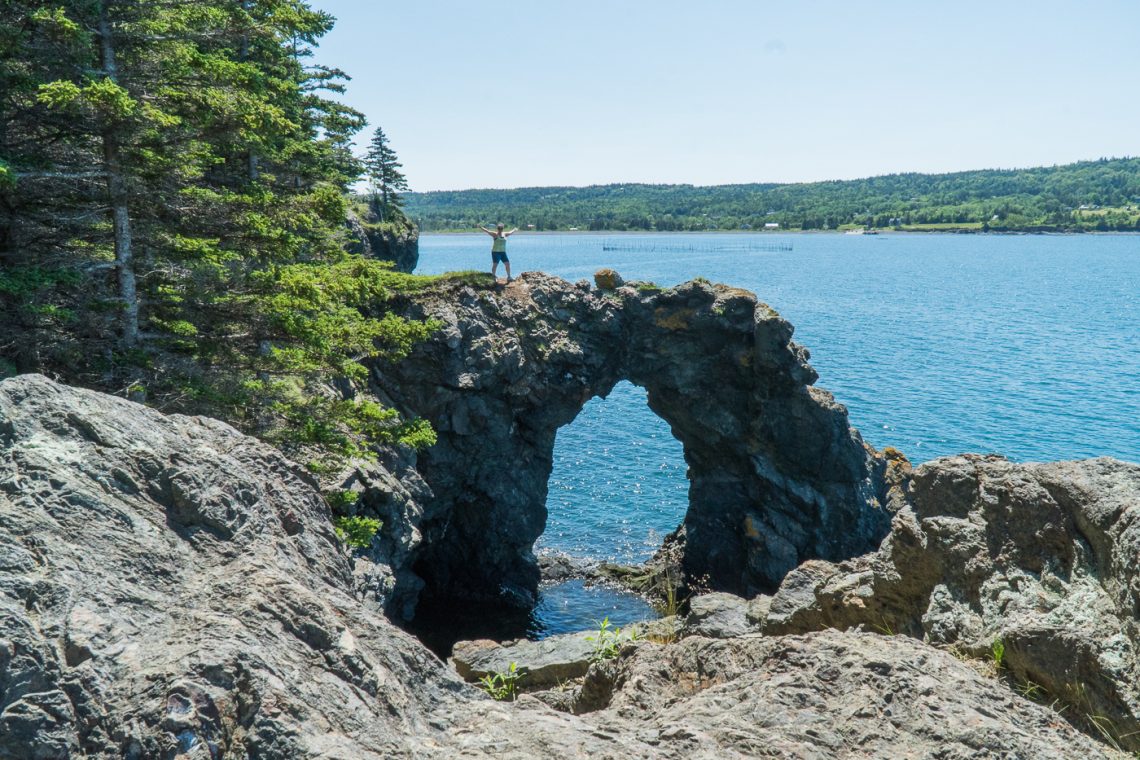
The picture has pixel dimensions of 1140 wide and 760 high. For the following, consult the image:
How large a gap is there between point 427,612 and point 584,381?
39.8 feet

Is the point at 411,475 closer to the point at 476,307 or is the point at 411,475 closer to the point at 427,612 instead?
the point at 476,307

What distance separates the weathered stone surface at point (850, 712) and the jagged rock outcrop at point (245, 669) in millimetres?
18

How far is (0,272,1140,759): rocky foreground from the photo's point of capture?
5027 millimetres

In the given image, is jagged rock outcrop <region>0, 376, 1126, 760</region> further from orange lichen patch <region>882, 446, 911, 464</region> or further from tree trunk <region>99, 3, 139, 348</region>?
orange lichen patch <region>882, 446, 911, 464</region>

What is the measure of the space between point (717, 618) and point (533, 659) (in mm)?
4035

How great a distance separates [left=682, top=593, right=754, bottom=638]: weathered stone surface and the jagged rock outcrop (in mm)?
8724

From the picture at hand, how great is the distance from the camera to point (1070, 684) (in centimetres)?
695

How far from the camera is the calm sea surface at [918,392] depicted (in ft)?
144

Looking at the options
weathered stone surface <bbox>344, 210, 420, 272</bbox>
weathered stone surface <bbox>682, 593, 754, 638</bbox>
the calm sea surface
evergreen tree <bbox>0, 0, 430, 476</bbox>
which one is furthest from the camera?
weathered stone surface <bbox>344, 210, 420, 272</bbox>

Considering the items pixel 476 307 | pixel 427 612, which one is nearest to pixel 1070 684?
pixel 476 307

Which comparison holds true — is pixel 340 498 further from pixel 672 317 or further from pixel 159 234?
pixel 672 317

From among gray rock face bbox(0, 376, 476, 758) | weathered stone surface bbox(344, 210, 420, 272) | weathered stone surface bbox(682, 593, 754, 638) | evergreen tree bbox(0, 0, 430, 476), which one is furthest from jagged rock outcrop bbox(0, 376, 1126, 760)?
weathered stone surface bbox(344, 210, 420, 272)

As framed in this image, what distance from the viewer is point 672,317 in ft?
117

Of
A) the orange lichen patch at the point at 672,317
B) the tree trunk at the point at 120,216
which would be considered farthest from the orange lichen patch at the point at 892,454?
the tree trunk at the point at 120,216
